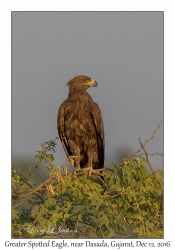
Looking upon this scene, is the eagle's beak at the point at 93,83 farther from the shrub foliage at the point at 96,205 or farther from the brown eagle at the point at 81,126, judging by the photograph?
the shrub foliage at the point at 96,205

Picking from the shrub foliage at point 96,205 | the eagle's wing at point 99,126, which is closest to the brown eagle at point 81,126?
the eagle's wing at point 99,126

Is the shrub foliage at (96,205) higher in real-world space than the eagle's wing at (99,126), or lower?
lower

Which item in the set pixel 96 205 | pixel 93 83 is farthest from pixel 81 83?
pixel 96 205

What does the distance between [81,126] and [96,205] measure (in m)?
2.79

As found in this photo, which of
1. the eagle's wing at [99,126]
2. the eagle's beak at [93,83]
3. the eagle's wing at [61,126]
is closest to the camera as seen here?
the eagle's wing at [99,126]

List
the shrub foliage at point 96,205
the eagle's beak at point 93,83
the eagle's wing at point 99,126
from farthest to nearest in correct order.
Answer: the eagle's beak at point 93,83
the eagle's wing at point 99,126
the shrub foliage at point 96,205

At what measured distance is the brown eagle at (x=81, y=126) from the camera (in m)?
8.55

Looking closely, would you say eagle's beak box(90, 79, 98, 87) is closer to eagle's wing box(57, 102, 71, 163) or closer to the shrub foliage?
eagle's wing box(57, 102, 71, 163)

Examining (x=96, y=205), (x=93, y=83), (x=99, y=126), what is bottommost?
(x=96, y=205)

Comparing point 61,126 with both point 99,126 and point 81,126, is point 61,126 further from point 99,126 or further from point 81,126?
point 99,126

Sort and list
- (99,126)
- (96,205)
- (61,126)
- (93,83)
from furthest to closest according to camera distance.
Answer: (93,83) < (61,126) < (99,126) < (96,205)

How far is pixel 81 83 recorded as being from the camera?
886cm

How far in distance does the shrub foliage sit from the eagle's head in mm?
2639
